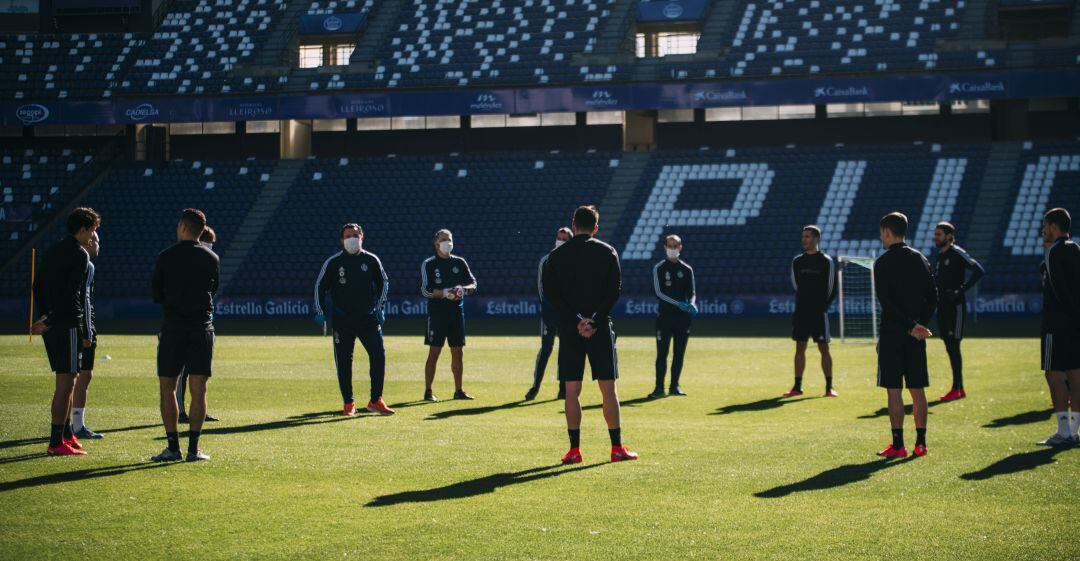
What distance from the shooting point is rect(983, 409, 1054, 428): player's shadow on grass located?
11672 mm

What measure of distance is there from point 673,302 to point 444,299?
3.23 metres

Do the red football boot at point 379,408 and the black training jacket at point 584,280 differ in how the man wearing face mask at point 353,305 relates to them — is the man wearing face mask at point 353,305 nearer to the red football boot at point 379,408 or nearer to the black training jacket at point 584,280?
the red football boot at point 379,408

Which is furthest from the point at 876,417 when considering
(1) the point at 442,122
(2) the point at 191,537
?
(1) the point at 442,122

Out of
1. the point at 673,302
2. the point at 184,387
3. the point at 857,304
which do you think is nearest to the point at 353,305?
the point at 184,387

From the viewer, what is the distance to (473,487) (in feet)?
27.0

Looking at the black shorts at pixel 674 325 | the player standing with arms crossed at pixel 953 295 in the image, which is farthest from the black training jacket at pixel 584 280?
the player standing with arms crossed at pixel 953 295

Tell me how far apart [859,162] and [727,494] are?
110ft

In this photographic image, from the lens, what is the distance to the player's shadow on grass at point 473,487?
7773 millimetres

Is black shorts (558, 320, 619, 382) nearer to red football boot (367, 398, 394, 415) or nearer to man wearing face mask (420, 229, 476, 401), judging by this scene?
red football boot (367, 398, 394, 415)

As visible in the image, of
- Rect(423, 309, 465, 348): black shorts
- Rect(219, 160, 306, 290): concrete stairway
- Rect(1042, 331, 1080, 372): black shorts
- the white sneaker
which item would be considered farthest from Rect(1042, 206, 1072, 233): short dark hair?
Rect(219, 160, 306, 290): concrete stairway

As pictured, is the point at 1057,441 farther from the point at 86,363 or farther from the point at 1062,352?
the point at 86,363

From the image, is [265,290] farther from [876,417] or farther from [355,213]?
[876,417]

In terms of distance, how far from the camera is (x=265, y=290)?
3731cm

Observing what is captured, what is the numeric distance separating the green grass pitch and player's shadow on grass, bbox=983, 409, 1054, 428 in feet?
0.14
